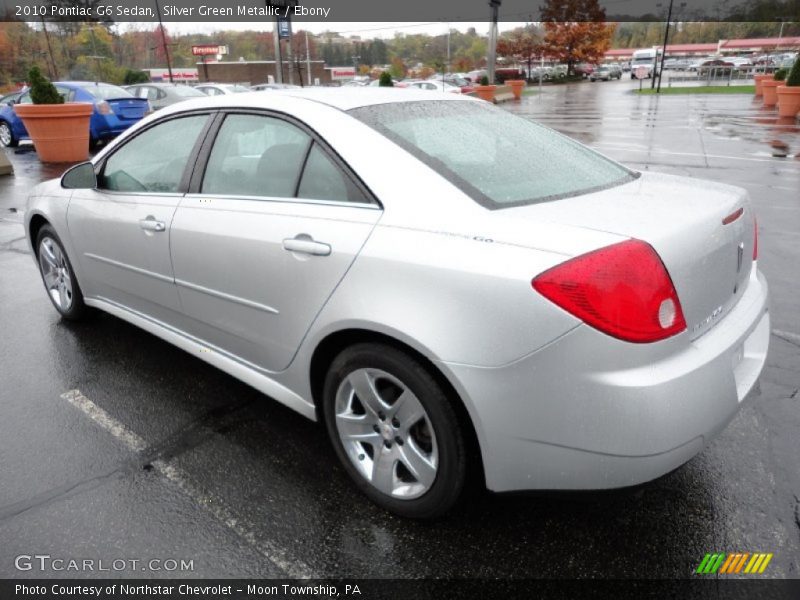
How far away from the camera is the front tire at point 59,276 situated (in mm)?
4219

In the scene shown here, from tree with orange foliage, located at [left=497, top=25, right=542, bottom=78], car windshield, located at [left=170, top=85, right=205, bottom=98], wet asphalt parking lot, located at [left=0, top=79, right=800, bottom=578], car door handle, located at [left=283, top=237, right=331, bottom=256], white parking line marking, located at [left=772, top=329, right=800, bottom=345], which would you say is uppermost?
tree with orange foliage, located at [left=497, top=25, right=542, bottom=78]

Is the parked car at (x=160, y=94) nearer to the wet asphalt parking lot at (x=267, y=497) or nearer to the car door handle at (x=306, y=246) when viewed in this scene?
the wet asphalt parking lot at (x=267, y=497)

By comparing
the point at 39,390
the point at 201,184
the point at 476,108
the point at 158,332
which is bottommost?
the point at 39,390

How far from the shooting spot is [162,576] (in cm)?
215

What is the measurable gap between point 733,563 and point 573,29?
225ft

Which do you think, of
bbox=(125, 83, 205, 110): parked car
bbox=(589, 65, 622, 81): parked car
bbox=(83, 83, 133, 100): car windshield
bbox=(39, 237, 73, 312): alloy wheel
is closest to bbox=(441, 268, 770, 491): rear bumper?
bbox=(39, 237, 73, 312): alloy wheel

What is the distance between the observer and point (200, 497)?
2.54 metres

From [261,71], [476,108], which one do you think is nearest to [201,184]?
[476,108]

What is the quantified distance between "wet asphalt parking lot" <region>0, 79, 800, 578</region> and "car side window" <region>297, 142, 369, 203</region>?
1207mm

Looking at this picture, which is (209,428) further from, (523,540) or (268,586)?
(523,540)

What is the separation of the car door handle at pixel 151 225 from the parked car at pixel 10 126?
615 inches

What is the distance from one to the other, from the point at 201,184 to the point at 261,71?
72902 mm

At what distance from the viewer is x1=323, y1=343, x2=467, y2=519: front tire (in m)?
2.09

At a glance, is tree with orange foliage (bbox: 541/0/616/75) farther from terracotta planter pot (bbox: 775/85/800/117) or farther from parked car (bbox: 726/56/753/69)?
terracotta planter pot (bbox: 775/85/800/117)
